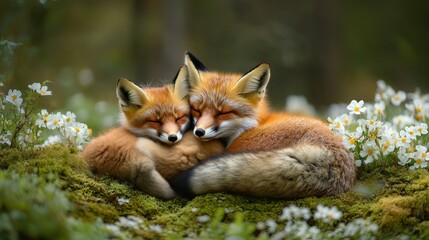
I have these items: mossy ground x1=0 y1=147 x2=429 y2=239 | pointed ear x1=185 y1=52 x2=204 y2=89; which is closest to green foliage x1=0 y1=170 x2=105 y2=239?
mossy ground x1=0 y1=147 x2=429 y2=239

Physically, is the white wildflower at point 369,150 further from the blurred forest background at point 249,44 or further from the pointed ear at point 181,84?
the blurred forest background at point 249,44

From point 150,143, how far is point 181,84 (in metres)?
0.74

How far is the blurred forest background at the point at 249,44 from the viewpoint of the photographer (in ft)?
49.6

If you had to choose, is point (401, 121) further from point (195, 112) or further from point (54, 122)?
point (54, 122)

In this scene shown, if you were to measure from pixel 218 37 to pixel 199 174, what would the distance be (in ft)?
40.3

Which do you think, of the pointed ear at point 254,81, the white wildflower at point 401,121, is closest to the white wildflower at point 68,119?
the pointed ear at point 254,81

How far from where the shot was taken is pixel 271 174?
451 cm

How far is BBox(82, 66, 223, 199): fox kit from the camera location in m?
4.74

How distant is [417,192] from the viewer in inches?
189

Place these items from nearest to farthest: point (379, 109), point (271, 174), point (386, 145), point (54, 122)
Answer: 1. point (271, 174)
2. point (386, 145)
3. point (54, 122)
4. point (379, 109)

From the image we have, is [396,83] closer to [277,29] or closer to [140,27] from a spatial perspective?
[277,29]

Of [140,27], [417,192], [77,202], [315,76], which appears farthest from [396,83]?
[77,202]

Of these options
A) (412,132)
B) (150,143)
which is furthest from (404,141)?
(150,143)

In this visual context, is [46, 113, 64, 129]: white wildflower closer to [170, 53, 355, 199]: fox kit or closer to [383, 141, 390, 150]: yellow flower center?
[170, 53, 355, 199]: fox kit
